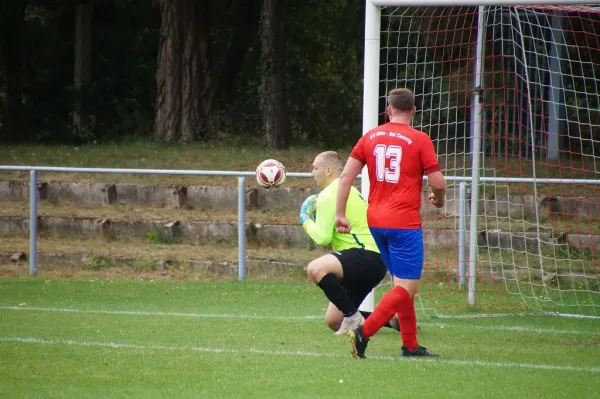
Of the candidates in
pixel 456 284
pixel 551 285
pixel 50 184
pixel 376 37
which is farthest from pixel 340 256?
pixel 50 184

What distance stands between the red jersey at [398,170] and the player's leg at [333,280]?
0.73 meters

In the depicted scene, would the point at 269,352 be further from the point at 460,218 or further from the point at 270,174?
the point at 460,218

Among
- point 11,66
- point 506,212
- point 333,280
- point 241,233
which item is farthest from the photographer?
point 11,66

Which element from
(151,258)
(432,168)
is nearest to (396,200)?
(432,168)

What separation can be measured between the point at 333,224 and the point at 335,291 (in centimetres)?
54

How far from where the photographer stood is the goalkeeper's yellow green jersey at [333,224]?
882 cm

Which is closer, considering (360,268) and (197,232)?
(360,268)

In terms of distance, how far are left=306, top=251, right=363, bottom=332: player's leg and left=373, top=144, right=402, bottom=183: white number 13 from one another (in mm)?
995

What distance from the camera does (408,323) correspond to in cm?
827

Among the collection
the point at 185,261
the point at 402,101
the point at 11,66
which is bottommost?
the point at 185,261

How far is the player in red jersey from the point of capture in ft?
26.6

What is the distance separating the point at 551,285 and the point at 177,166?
8196mm

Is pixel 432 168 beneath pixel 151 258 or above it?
above

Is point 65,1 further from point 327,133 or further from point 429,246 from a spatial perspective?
point 429,246
